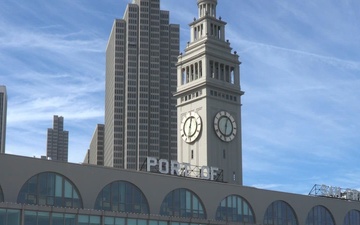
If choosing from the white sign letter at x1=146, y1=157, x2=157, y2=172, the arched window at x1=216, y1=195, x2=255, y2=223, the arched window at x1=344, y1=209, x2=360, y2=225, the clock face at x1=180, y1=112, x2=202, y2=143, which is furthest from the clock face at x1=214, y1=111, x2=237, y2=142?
the white sign letter at x1=146, y1=157, x2=157, y2=172

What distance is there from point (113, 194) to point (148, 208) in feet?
17.1

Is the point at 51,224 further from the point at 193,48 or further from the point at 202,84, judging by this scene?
the point at 193,48

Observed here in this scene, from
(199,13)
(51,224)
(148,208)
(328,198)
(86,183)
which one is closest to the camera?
(51,224)

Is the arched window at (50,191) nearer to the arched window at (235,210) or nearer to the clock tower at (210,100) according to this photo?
the arched window at (235,210)

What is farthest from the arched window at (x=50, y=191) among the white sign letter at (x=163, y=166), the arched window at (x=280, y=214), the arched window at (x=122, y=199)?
the arched window at (x=280, y=214)

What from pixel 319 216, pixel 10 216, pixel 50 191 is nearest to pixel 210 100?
pixel 319 216

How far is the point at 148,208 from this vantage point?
86.4 m

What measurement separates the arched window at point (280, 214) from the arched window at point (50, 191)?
31.6m

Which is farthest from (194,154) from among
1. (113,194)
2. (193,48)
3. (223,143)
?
(113,194)

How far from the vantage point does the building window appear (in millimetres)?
72125

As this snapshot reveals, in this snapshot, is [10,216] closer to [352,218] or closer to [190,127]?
[352,218]

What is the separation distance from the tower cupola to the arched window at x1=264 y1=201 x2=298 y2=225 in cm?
5124

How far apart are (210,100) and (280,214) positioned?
34853 mm

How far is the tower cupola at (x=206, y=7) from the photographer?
142125mm
